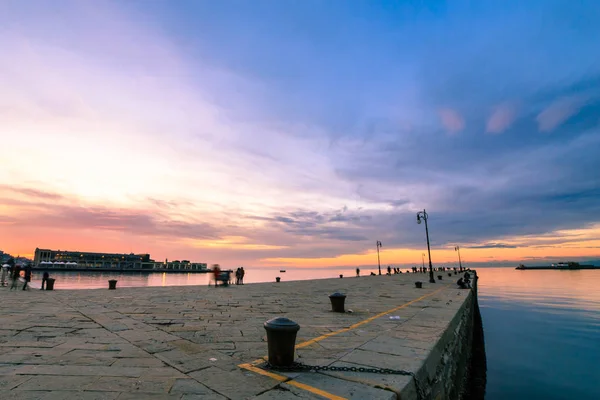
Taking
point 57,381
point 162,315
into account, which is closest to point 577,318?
point 162,315

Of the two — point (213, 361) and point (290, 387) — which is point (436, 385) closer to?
point (290, 387)

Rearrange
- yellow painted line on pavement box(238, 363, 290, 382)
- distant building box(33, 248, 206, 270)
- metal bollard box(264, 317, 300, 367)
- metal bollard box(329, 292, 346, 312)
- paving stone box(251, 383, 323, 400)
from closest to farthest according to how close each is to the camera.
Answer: paving stone box(251, 383, 323, 400)
yellow painted line on pavement box(238, 363, 290, 382)
metal bollard box(264, 317, 300, 367)
metal bollard box(329, 292, 346, 312)
distant building box(33, 248, 206, 270)

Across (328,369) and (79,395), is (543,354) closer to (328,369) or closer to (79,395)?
(328,369)

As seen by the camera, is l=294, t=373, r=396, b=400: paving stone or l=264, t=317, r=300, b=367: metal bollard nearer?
l=294, t=373, r=396, b=400: paving stone

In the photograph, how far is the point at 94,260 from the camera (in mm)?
165875

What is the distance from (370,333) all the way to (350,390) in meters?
3.59

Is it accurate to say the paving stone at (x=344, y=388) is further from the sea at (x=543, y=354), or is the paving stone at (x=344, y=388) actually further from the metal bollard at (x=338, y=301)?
the sea at (x=543, y=354)

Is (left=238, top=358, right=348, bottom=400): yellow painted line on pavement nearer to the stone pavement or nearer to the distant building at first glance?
the stone pavement

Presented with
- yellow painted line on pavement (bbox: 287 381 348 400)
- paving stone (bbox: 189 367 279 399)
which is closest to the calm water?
yellow painted line on pavement (bbox: 287 381 348 400)

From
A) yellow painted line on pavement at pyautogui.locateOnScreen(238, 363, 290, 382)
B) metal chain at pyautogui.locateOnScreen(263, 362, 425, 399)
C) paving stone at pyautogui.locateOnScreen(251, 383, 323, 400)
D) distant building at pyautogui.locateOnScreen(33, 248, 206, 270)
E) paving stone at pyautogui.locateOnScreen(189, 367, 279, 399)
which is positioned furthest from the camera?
distant building at pyautogui.locateOnScreen(33, 248, 206, 270)

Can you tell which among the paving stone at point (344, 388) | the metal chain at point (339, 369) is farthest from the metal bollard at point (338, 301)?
the paving stone at point (344, 388)

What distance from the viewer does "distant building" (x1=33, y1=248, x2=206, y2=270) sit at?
153 meters

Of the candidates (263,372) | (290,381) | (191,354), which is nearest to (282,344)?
(263,372)

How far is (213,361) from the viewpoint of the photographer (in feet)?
16.3
